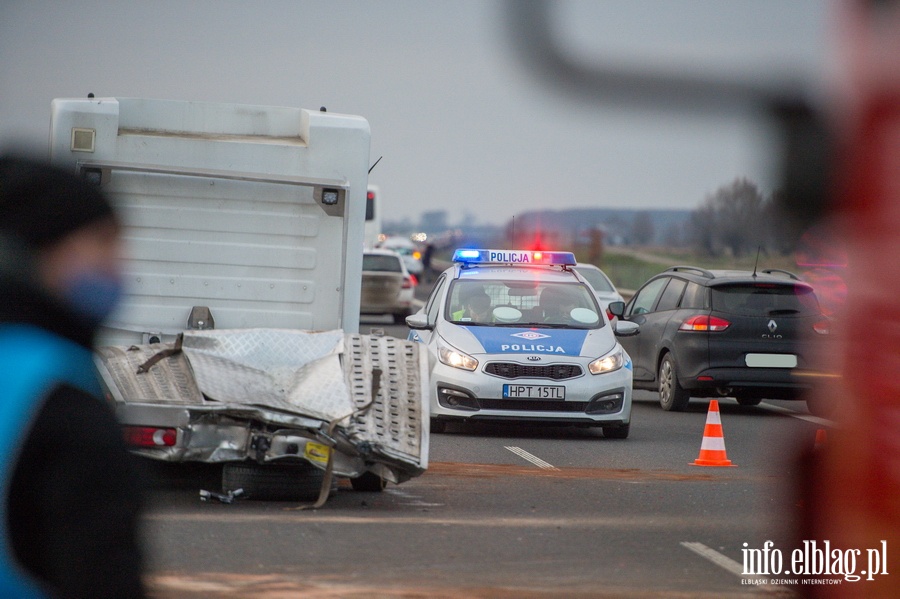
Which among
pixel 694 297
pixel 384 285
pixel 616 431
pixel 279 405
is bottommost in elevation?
pixel 384 285

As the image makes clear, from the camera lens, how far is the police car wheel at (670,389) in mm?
16078

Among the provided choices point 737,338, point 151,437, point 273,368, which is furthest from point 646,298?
point 151,437

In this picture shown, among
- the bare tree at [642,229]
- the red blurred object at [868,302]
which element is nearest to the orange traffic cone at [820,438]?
the red blurred object at [868,302]

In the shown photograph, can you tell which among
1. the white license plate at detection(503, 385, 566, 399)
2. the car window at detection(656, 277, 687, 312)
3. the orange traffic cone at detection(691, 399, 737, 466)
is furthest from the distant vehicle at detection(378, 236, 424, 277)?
the orange traffic cone at detection(691, 399, 737, 466)

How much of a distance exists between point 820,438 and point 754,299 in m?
13.6

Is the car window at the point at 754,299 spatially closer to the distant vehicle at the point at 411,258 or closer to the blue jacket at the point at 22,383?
the blue jacket at the point at 22,383

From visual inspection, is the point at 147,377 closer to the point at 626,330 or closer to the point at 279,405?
the point at 279,405

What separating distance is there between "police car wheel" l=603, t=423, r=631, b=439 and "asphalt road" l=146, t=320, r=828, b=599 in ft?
3.38

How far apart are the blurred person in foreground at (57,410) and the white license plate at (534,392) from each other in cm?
1049

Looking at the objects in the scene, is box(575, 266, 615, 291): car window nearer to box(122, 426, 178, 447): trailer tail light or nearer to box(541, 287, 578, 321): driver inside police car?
box(541, 287, 578, 321): driver inside police car

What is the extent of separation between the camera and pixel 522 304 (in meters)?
13.8

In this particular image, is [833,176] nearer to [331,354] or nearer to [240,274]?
[331,354]

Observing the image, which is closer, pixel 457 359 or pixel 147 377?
pixel 147 377

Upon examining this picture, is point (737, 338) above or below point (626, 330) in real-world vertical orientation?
below
